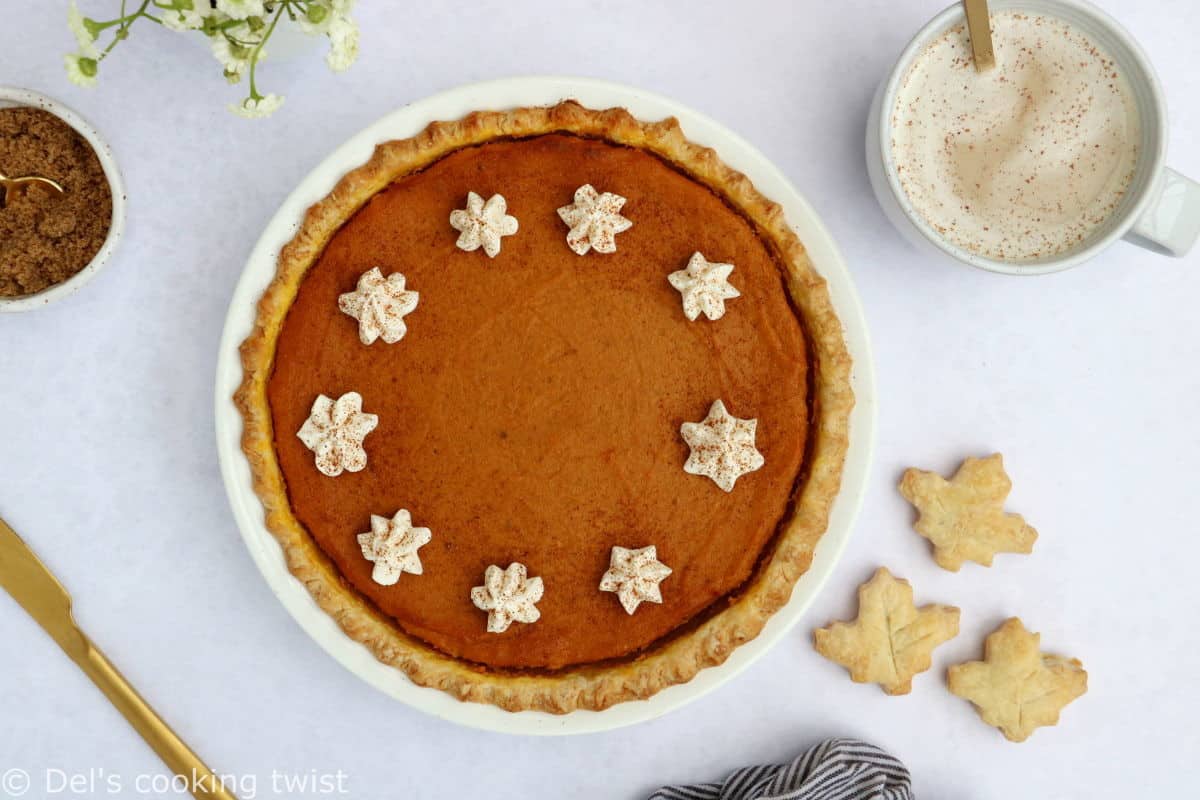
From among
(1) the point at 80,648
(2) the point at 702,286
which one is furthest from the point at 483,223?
(1) the point at 80,648

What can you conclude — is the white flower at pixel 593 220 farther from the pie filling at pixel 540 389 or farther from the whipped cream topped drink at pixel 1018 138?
the whipped cream topped drink at pixel 1018 138

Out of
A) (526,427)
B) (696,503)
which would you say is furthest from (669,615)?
(526,427)

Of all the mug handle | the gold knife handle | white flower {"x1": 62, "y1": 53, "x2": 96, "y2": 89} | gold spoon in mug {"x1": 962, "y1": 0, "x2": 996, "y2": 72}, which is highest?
gold spoon in mug {"x1": 962, "y1": 0, "x2": 996, "y2": 72}

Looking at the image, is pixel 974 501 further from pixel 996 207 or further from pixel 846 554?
pixel 996 207

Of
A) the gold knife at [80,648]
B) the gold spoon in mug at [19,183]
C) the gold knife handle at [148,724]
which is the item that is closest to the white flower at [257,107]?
the gold spoon in mug at [19,183]

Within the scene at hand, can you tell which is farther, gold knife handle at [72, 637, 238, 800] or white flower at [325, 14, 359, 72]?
gold knife handle at [72, 637, 238, 800]

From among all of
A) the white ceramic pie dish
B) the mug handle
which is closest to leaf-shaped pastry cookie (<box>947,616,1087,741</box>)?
the white ceramic pie dish

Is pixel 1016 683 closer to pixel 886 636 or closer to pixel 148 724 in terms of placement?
pixel 886 636

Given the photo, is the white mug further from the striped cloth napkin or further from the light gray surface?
the striped cloth napkin
